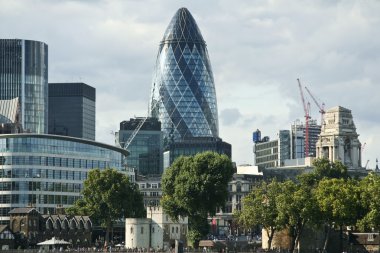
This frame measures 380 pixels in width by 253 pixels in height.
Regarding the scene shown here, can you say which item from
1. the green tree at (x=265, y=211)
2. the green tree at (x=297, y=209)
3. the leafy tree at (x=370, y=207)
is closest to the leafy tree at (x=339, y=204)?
the leafy tree at (x=370, y=207)

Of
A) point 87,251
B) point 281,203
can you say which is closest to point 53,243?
point 87,251

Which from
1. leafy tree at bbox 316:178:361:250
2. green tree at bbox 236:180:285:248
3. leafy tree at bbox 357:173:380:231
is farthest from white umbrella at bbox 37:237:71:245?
leafy tree at bbox 357:173:380:231

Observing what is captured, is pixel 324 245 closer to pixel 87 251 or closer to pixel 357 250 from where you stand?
pixel 357 250

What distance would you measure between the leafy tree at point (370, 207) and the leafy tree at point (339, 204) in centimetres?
142

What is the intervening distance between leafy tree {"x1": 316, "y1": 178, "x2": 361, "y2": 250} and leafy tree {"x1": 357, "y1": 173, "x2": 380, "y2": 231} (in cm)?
142

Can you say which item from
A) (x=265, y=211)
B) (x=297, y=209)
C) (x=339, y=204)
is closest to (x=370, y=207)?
(x=339, y=204)

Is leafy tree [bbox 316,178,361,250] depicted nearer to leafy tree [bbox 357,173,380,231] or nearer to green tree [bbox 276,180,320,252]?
leafy tree [bbox 357,173,380,231]

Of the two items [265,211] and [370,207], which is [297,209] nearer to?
[265,211]

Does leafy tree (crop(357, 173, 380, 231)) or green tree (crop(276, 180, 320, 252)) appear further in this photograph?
green tree (crop(276, 180, 320, 252))

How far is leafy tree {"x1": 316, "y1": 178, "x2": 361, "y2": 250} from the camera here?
184 m

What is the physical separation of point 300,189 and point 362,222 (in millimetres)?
11781

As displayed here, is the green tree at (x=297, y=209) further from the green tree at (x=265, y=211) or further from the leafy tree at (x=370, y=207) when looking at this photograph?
the leafy tree at (x=370, y=207)

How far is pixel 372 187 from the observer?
616 ft

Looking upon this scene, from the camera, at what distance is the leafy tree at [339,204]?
605 feet
